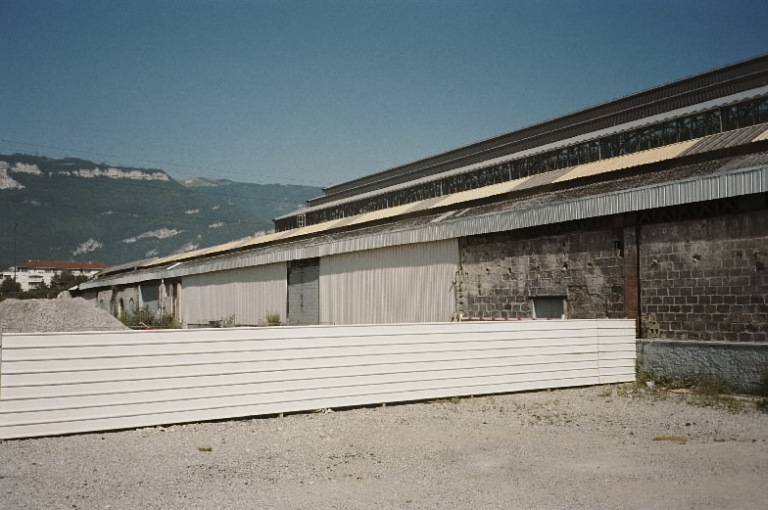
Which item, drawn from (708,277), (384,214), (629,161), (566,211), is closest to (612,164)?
(629,161)

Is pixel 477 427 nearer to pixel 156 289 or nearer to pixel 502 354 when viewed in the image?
pixel 502 354

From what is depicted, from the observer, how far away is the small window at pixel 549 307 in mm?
16234

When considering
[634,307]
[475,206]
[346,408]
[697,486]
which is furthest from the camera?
[475,206]

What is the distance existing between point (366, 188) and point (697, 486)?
33358 millimetres

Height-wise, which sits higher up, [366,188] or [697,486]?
[366,188]

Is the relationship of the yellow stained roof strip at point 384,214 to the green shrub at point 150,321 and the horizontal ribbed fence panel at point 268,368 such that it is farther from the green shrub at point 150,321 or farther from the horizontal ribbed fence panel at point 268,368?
the horizontal ribbed fence panel at point 268,368

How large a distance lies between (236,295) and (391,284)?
11.4 m

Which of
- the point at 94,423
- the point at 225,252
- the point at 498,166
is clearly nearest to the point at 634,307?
the point at 94,423

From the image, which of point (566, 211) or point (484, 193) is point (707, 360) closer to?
point (566, 211)

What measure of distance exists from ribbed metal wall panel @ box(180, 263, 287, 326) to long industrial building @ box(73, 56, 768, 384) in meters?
0.10

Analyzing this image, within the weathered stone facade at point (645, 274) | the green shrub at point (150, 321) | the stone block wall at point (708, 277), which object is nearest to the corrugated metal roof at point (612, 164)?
the stone block wall at point (708, 277)

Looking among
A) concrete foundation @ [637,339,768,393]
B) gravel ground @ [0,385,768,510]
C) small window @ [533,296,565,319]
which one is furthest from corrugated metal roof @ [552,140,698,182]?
gravel ground @ [0,385,768,510]

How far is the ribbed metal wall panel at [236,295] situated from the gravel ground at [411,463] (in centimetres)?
1731

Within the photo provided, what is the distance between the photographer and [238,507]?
545 cm
